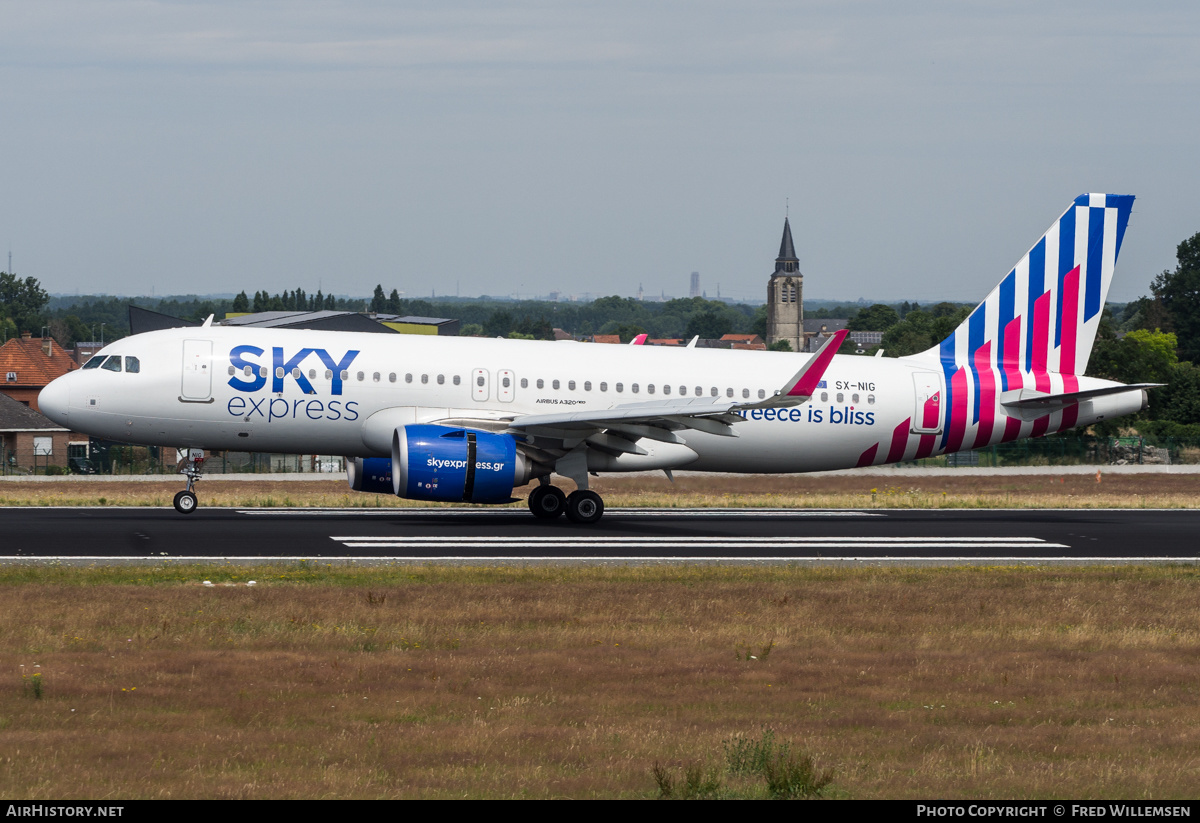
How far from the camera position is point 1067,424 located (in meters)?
35.0

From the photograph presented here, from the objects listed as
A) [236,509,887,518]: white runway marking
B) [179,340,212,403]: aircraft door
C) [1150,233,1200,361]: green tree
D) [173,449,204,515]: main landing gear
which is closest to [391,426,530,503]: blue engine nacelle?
[179,340,212,403]: aircraft door

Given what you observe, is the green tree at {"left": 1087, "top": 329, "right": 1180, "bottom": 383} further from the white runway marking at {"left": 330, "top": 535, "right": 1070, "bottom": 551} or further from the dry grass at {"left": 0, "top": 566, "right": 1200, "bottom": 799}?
the dry grass at {"left": 0, "top": 566, "right": 1200, "bottom": 799}

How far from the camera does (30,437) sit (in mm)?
90500

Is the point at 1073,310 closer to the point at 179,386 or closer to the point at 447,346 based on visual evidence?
the point at 447,346

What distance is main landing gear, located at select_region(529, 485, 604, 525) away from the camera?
1240 inches

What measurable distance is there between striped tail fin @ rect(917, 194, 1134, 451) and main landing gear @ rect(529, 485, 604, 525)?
9.46 meters

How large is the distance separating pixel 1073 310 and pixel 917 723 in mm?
25905

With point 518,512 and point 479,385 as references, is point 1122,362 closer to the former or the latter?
point 518,512

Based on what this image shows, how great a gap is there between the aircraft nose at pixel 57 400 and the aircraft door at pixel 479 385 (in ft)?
29.1

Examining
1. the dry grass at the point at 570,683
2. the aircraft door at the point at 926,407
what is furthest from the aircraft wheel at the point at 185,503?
the aircraft door at the point at 926,407

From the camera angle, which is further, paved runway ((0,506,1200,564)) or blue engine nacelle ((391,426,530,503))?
blue engine nacelle ((391,426,530,503))

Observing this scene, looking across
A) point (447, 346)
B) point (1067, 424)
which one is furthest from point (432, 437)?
point (1067, 424)

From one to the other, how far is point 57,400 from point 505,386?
32.5ft

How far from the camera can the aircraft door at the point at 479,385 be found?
3084 centimetres
